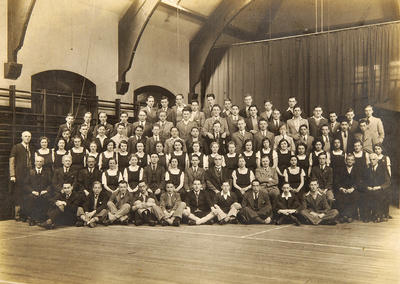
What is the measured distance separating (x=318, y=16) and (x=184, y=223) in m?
6.95

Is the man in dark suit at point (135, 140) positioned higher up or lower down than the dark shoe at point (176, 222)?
higher up

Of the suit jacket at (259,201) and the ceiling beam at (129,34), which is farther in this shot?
the ceiling beam at (129,34)

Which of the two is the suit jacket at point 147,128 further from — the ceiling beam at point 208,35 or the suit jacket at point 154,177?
the ceiling beam at point 208,35

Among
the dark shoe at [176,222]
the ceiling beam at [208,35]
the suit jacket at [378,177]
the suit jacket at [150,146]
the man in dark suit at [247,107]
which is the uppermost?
the ceiling beam at [208,35]

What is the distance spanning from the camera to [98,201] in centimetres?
665

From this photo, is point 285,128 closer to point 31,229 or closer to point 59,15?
point 31,229

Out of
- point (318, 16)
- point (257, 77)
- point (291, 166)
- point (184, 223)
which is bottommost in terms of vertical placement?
point (184, 223)

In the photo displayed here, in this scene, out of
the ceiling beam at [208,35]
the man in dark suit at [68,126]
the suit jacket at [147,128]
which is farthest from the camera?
the ceiling beam at [208,35]

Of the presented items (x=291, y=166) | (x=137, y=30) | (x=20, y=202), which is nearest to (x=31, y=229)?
(x=20, y=202)

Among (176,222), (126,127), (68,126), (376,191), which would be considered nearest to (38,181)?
(68,126)

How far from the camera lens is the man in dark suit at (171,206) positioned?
636cm

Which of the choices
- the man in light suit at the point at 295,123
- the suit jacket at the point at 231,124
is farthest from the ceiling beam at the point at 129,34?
the man in light suit at the point at 295,123

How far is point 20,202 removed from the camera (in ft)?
22.5

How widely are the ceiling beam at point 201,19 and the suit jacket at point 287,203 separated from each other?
16.9 ft
